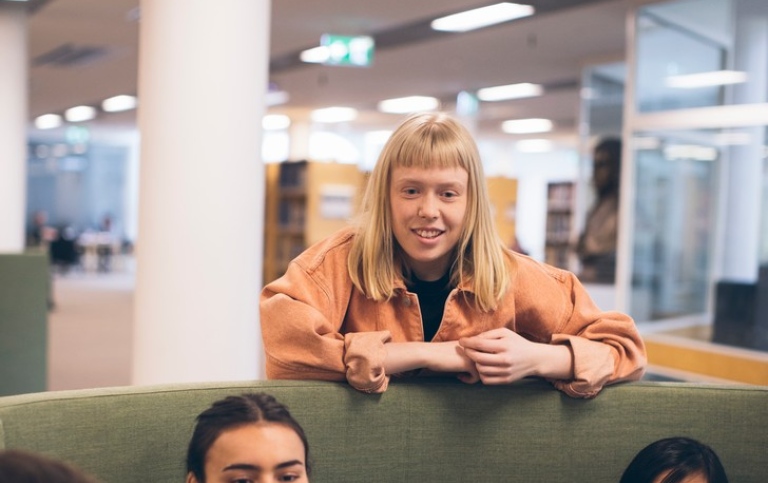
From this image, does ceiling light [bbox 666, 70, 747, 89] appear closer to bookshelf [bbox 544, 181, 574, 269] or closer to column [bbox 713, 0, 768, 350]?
column [bbox 713, 0, 768, 350]

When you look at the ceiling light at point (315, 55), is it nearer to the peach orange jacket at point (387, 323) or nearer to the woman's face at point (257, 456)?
the peach orange jacket at point (387, 323)

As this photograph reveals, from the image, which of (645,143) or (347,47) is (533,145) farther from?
(645,143)

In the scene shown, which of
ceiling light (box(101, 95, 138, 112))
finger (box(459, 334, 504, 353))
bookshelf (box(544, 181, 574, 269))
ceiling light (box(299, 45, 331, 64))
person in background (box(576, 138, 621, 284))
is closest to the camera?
finger (box(459, 334, 504, 353))

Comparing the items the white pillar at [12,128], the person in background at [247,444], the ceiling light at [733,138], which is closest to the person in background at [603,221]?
the ceiling light at [733,138]

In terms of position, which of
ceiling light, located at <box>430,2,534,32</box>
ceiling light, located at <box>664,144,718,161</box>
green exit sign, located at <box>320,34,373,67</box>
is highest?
ceiling light, located at <box>430,2,534,32</box>

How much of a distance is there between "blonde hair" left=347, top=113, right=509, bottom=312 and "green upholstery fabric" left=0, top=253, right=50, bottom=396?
4004 mm

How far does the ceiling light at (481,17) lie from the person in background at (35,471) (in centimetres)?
747

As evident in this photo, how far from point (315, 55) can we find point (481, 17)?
301 centimetres

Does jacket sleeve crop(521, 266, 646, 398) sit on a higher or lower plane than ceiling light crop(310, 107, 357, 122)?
lower

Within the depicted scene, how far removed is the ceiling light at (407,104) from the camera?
14256 millimetres

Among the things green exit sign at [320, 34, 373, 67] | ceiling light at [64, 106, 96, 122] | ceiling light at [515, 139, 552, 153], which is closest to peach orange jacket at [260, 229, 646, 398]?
green exit sign at [320, 34, 373, 67]

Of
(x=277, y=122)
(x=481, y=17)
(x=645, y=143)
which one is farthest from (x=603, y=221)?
(x=277, y=122)

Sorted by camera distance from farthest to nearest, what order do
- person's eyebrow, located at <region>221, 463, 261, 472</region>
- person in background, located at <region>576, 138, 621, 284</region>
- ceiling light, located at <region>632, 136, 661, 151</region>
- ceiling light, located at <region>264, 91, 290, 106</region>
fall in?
ceiling light, located at <region>264, 91, 290, 106</region> → person in background, located at <region>576, 138, 621, 284</region> → ceiling light, located at <region>632, 136, 661, 151</region> → person's eyebrow, located at <region>221, 463, 261, 472</region>

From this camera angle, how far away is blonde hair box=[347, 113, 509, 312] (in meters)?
2.02
